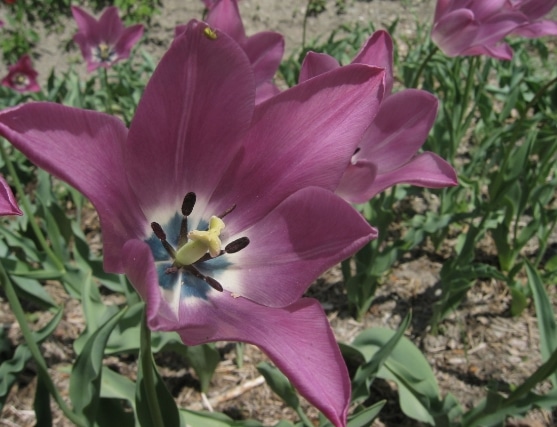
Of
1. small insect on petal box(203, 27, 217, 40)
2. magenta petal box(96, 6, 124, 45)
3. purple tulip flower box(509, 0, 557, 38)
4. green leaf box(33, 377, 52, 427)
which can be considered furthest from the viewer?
magenta petal box(96, 6, 124, 45)

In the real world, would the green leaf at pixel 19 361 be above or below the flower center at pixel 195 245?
below

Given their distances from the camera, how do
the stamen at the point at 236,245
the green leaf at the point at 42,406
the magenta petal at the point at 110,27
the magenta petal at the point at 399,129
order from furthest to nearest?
1. the magenta petal at the point at 110,27
2. the green leaf at the point at 42,406
3. the magenta petal at the point at 399,129
4. the stamen at the point at 236,245

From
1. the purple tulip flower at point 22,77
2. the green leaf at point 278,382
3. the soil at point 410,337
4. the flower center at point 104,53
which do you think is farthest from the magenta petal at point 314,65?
the purple tulip flower at point 22,77

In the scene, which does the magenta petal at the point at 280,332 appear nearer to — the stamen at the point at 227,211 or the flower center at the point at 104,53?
the stamen at the point at 227,211

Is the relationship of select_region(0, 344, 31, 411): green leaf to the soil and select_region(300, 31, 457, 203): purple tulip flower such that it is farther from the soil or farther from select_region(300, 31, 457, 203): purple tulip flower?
select_region(300, 31, 457, 203): purple tulip flower

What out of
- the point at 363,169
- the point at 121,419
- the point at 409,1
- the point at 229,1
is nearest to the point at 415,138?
the point at 363,169

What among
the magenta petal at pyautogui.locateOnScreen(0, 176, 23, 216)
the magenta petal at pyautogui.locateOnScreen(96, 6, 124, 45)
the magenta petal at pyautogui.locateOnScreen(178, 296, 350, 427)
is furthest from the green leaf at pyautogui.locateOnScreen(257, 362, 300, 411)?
the magenta petal at pyautogui.locateOnScreen(96, 6, 124, 45)

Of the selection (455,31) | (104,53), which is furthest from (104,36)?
(455,31)

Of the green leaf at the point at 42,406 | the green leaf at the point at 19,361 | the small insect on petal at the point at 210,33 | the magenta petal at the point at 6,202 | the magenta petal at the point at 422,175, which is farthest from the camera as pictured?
the green leaf at the point at 19,361
